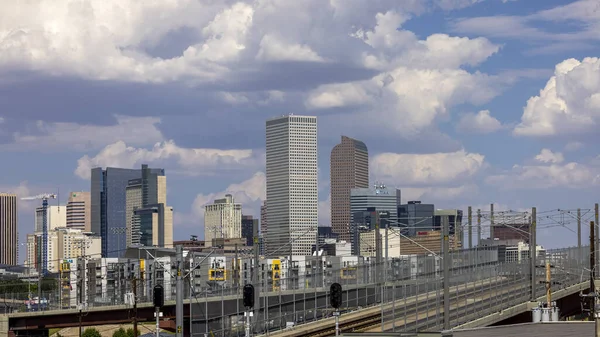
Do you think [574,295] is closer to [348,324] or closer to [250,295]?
[348,324]

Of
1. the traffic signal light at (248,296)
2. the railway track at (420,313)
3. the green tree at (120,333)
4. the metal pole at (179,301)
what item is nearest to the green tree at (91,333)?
the green tree at (120,333)

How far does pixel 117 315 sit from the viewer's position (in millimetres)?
128875

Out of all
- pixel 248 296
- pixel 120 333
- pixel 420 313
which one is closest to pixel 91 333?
pixel 120 333

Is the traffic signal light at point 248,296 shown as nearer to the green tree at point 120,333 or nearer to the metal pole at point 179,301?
the metal pole at point 179,301

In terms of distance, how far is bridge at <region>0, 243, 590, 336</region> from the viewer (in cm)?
7262

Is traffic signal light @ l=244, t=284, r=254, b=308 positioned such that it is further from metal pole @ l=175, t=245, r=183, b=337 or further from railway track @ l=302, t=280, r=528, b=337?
railway track @ l=302, t=280, r=528, b=337

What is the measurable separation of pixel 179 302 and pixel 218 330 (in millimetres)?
19941

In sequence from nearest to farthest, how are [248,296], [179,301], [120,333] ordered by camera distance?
[248,296] < [179,301] < [120,333]

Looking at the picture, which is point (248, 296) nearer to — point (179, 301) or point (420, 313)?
point (179, 301)

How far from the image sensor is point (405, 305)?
215ft

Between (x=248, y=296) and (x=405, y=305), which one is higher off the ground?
(x=248, y=296)

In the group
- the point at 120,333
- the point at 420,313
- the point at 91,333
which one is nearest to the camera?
the point at 420,313

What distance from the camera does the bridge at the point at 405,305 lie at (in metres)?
72.6

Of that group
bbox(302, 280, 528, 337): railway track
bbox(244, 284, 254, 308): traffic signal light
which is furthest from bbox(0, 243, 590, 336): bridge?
bbox(244, 284, 254, 308): traffic signal light
